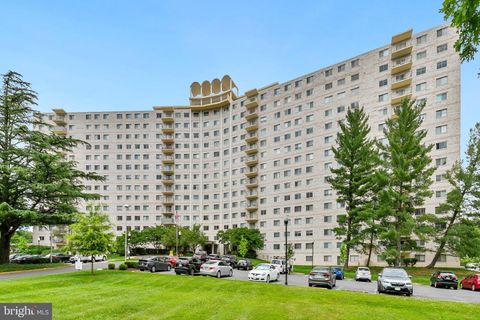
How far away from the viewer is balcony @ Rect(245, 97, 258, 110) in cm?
8662

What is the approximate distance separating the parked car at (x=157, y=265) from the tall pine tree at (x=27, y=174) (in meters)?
11.1

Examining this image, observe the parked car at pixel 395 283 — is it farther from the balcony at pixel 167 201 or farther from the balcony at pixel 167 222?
the balcony at pixel 167 201

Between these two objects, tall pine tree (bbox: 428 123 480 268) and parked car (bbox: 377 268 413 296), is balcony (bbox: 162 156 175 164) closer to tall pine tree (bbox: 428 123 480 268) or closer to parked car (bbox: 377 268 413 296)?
tall pine tree (bbox: 428 123 480 268)

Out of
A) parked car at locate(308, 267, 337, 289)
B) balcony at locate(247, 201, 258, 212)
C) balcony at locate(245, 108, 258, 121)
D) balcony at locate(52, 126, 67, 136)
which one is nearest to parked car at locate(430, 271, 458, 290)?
parked car at locate(308, 267, 337, 289)

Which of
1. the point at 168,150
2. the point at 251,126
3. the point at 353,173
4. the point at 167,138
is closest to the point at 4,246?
the point at 353,173

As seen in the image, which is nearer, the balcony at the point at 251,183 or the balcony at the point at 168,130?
the balcony at the point at 251,183

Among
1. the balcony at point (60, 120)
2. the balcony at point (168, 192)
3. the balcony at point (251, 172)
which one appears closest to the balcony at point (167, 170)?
the balcony at point (168, 192)

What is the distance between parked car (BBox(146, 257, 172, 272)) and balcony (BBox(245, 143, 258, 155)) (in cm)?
→ 4898

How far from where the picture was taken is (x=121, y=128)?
339 feet

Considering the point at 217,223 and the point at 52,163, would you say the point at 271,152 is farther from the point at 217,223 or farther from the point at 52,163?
the point at 52,163

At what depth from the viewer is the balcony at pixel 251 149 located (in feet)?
282

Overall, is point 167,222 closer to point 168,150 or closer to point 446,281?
point 168,150

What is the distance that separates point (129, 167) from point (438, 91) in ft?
259

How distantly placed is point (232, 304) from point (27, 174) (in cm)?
3239
